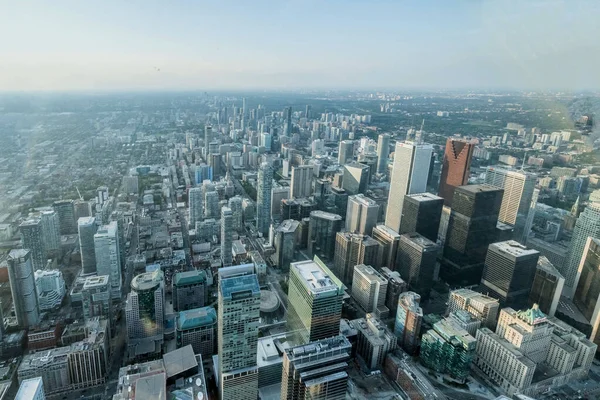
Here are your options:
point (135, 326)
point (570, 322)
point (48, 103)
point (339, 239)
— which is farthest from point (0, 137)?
point (570, 322)

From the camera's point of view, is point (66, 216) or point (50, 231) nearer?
point (50, 231)

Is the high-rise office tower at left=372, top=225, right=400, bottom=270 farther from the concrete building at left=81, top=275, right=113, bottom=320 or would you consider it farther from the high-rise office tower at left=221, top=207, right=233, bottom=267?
the concrete building at left=81, top=275, right=113, bottom=320

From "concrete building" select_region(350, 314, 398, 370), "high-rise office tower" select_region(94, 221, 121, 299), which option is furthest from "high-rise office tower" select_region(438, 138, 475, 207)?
"high-rise office tower" select_region(94, 221, 121, 299)

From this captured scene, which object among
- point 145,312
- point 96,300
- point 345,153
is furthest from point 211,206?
point 345,153

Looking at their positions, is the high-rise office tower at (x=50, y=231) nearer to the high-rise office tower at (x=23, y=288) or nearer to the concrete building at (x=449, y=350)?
the high-rise office tower at (x=23, y=288)

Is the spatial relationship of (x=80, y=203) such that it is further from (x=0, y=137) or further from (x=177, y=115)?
(x=177, y=115)

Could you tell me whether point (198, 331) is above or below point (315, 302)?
below

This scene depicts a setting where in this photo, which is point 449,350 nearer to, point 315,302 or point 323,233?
point 315,302

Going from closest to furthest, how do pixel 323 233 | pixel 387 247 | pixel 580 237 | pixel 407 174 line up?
pixel 580 237
pixel 387 247
pixel 323 233
pixel 407 174
